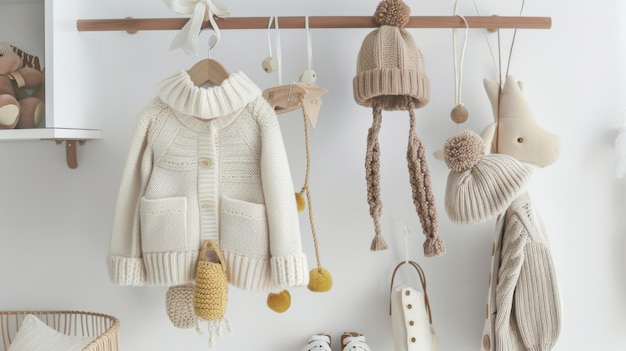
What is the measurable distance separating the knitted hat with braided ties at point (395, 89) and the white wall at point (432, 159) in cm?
16

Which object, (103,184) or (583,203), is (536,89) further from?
(103,184)

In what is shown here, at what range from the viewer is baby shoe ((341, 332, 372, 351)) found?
157 cm

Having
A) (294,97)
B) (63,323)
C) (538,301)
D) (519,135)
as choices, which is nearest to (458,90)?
(519,135)

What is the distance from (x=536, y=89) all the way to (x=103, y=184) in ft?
3.93

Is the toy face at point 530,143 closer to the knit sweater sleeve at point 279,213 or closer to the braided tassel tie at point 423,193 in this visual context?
the braided tassel tie at point 423,193

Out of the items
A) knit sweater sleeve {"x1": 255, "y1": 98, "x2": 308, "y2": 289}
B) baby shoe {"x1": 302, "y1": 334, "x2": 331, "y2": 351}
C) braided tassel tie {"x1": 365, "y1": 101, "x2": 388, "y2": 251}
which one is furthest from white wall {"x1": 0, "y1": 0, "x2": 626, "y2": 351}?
knit sweater sleeve {"x1": 255, "y1": 98, "x2": 308, "y2": 289}

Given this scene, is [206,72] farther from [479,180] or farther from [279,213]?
[479,180]

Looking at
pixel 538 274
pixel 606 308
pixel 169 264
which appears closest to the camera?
pixel 169 264

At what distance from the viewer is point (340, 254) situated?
5.49ft

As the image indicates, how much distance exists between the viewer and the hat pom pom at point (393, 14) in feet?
4.81

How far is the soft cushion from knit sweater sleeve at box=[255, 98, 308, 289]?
22.9 inches

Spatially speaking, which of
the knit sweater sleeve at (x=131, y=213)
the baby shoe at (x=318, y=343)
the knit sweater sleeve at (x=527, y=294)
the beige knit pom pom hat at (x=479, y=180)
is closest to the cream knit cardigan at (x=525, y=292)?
the knit sweater sleeve at (x=527, y=294)

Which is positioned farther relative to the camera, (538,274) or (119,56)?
(119,56)

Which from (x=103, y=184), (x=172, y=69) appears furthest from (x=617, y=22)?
(x=103, y=184)
